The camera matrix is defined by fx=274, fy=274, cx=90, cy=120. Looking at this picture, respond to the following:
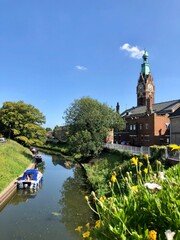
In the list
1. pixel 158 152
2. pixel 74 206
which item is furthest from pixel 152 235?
pixel 158 152

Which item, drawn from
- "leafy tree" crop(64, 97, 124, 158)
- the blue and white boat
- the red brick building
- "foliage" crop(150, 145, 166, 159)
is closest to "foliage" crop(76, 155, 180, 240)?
"foliage" crop(150, 145, 166, 159)

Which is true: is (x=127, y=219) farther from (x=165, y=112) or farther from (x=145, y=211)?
(x=165, y=112)

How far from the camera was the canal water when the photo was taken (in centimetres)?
1516

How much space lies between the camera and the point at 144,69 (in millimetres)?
96875

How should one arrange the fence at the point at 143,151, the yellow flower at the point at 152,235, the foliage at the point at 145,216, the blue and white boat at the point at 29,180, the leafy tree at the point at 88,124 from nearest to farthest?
the yellow flower at the point at 152,235 → the foliage at the point at 145,216 → the fence at the point at 143,151 → the blue and white boat at the point at 29,180 → the leafy tree at the point at 88,124

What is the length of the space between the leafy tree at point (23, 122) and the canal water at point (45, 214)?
84.6ft

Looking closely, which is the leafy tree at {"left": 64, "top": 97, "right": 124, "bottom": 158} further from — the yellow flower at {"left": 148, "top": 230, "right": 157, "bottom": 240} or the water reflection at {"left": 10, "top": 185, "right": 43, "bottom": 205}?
the yellow flower at {"left": 148, "top": 230, "right": 157, "bottom": 240}

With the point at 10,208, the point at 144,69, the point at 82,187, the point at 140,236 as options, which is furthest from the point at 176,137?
the point at 144,69

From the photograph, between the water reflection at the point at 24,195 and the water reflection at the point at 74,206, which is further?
the water reflection at the point at 24,195

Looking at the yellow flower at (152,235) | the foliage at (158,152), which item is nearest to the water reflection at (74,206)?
the foliage at (158,152)

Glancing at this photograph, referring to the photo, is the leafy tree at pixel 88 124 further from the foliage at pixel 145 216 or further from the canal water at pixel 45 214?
the foliage at pixel 145 216

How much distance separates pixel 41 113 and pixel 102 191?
39.5m

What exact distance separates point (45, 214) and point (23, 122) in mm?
38549

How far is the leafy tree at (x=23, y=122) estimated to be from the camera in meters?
54.0
